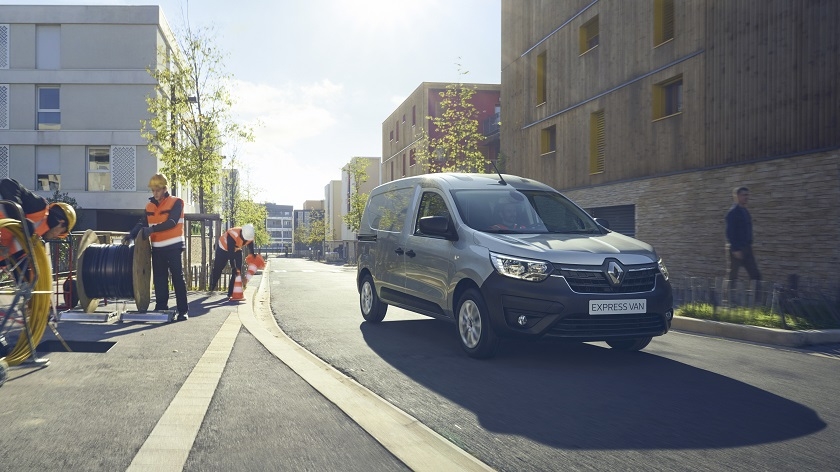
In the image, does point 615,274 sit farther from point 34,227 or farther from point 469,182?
point 34,227

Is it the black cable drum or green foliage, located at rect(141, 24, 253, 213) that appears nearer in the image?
the black cable drum

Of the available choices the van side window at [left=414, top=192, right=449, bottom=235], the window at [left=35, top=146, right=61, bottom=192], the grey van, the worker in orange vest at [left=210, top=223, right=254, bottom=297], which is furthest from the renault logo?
the window at [left=35, top=146, right=61, bottom=192]

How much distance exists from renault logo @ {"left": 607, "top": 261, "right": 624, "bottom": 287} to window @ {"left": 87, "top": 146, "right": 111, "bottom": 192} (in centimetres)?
3471

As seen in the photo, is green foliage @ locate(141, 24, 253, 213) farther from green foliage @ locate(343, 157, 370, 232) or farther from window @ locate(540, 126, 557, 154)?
green foliage @ locate(343, 157, 370, 232)

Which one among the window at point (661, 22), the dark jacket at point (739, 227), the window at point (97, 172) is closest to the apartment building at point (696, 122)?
the window at point (661, 22)

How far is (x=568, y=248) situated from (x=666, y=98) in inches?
574

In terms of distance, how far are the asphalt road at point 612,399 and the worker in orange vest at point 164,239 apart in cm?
233

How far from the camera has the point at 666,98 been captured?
18.8m

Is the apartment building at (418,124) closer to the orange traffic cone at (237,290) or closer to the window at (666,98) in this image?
the window at (666,98)

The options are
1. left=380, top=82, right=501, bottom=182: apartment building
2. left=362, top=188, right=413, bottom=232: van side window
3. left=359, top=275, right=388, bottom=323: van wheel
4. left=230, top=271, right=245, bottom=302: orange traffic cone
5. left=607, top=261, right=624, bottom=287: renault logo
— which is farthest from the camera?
left=380, top=82, right=501, bottom=182: apartment building

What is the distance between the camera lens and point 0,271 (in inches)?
195

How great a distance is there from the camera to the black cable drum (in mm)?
8227

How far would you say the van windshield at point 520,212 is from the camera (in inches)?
269

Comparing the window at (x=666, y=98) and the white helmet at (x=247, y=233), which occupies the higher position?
the window at (x=666, y=98)
